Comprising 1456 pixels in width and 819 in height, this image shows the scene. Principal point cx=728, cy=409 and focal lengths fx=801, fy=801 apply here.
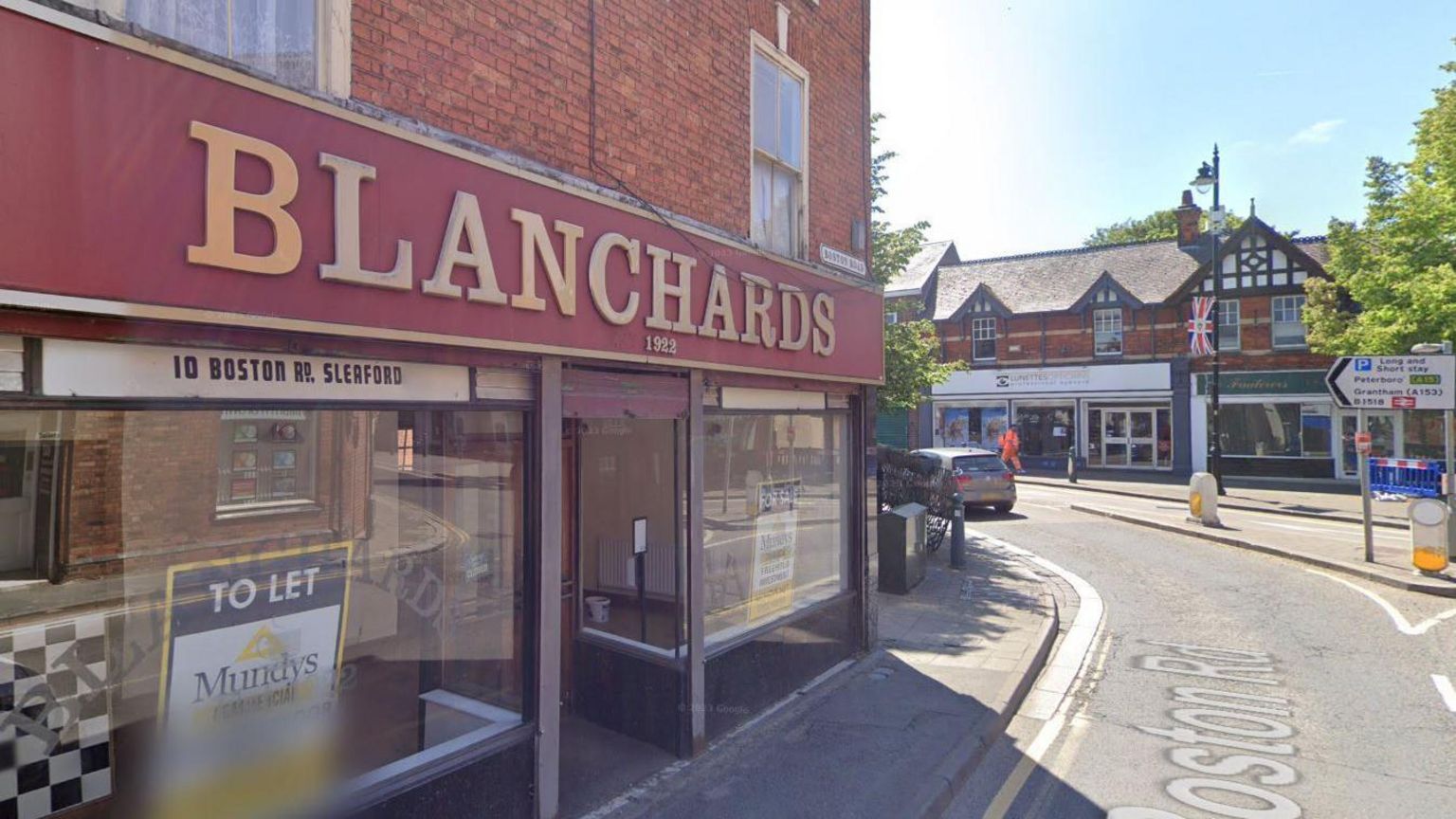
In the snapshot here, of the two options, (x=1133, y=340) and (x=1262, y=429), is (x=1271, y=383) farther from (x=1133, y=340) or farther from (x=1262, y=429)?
Result: (x=1133, y=340)

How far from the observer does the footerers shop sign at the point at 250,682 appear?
3.31 meters

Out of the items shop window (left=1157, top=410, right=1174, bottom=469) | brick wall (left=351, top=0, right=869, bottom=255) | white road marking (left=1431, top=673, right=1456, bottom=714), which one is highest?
brick wall (left=351, top=0, right=869, bottom=255)

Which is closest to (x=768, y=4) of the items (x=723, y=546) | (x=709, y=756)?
(x=723, y=546)

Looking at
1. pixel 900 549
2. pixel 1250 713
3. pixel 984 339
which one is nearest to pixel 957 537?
pixel 900 549

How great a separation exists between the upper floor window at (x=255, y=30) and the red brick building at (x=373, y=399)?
1 cm

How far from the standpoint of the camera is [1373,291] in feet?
68.0

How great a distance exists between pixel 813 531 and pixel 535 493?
3578 millimetres

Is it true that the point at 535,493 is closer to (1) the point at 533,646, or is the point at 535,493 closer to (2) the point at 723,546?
(1) the point at 533,646

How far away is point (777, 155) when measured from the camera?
7234 mm

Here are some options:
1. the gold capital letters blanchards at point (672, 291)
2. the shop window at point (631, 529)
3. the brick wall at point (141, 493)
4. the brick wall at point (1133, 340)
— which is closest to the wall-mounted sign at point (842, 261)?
the gold capital letters blanchards at point (672, 291)

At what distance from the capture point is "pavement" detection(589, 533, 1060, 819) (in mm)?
4789

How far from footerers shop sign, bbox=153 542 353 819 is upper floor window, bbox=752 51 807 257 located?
440cm

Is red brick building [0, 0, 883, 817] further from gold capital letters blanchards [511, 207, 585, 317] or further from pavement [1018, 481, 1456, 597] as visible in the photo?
pavement [1018, 481, 1456, 597]

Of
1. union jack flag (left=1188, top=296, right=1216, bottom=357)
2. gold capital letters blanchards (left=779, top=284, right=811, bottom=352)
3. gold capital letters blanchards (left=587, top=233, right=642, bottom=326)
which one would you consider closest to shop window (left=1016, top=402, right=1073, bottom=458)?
union jack flag (left=1188, top=296, right=1216, bottom=357)
